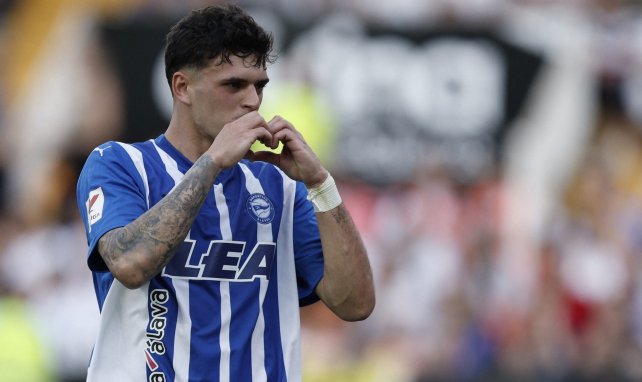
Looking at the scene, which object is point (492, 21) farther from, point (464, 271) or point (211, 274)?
point (211, 274)

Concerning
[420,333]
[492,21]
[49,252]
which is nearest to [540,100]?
[492,21]

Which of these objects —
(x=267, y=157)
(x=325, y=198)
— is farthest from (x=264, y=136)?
(x=325, y=198)

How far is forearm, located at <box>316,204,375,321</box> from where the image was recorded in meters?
4.22

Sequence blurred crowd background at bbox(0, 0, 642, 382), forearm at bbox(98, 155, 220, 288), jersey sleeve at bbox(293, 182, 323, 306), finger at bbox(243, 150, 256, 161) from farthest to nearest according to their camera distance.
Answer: blurred crowd background at bbox(0, 0, 642, 382)
jersey sleeve at bbox(293, 182, 323, 306)
finger at bbox(243, 150, 256, 161)
forearm at bbox(98, 155, 220, 288)

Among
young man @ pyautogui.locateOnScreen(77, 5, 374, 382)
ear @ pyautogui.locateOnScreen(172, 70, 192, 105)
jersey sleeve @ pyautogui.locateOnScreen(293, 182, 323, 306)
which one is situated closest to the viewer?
young man @ pyautogui.locateOnScreen(77, 5, 374, 382)

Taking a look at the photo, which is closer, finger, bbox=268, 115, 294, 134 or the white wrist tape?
finger, bbox=268, 115, 294, 134

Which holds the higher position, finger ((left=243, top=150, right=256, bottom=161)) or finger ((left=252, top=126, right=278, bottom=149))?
finger ((left=252, top=126, right=278, bottom=149))

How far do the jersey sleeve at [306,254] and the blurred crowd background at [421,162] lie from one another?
223 inches

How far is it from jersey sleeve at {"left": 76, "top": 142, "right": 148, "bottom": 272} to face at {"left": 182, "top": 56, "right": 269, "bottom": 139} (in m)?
0.33

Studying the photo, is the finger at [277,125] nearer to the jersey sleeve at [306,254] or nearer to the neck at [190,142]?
the neck at [190,142]

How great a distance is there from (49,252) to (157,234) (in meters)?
6.93

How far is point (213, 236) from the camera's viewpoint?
161 inches

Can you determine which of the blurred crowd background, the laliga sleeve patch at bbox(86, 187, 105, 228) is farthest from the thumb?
the blurred crowd background

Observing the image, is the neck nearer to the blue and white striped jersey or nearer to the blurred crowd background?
the blue and white striped jersey
